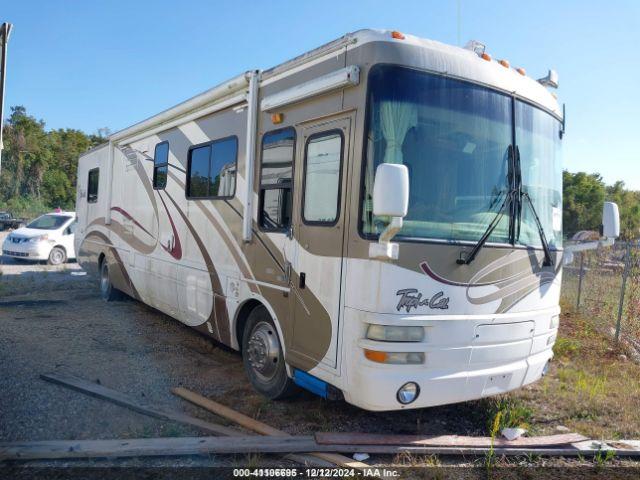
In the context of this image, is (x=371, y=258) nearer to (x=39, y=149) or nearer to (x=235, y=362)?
(x=235, y=362)

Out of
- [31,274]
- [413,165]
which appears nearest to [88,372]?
[413,165]

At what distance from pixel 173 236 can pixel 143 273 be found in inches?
54.2

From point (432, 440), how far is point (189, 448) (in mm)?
1882

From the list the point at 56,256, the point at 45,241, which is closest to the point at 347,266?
the point at 45,241

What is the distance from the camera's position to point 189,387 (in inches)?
218

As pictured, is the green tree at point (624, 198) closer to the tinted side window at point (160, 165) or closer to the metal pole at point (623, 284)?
the metal pole at point (623, 284)

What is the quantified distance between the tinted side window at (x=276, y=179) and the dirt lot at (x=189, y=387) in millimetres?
1701

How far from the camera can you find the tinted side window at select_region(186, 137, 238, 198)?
227 inches

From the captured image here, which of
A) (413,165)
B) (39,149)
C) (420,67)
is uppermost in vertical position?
(39,149)

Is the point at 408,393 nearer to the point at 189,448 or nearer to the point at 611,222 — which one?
the point at 189,448

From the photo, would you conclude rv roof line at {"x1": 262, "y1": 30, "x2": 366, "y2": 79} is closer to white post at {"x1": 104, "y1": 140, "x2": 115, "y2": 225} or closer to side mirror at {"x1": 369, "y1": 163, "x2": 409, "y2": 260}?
side mirror at {"x1": 369, "y1": 163, "x2": 409, "y2": 260}

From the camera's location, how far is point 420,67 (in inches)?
159

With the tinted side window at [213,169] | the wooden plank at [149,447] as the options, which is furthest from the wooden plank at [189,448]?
the tinted side window at [213,169]

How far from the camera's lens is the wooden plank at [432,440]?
4.19 metres
